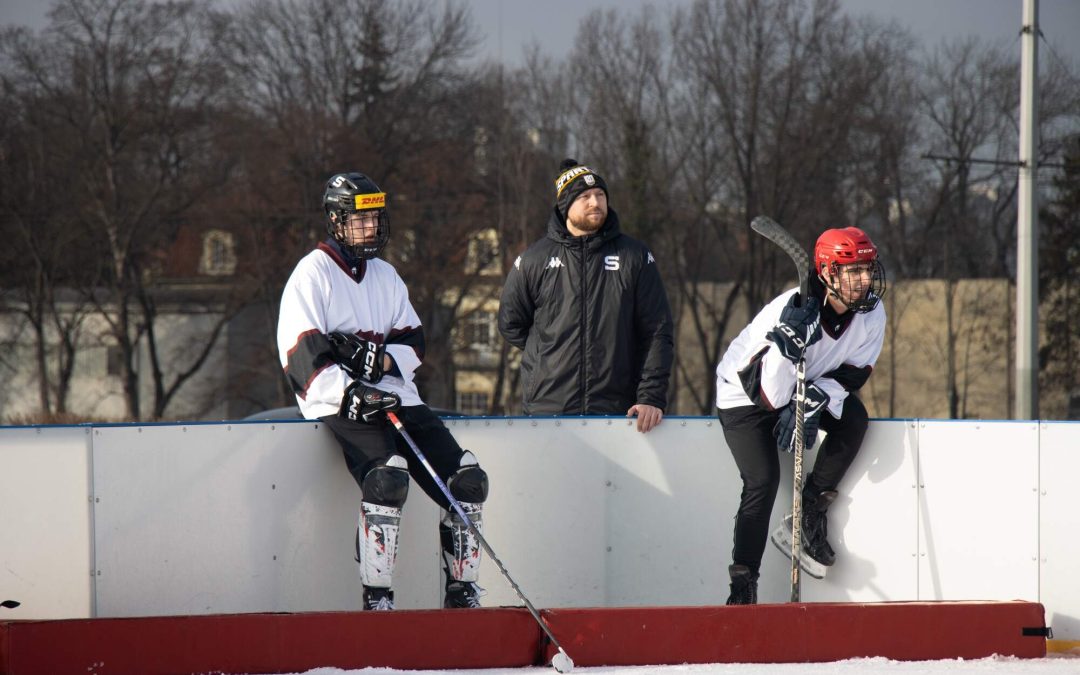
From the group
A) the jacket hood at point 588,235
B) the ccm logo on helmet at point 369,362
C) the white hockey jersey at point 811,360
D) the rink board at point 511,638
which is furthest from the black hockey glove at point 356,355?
the white hockey jersey at point 811,360

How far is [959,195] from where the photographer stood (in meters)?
33.3

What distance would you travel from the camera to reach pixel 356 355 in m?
4.06

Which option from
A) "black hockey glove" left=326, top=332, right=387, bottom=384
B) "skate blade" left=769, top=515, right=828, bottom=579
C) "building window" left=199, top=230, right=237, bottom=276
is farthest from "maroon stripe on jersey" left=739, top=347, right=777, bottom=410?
"building window" left=199, top=230, right=237, bottom=276

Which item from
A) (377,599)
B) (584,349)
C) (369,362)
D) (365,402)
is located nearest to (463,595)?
(377,599)

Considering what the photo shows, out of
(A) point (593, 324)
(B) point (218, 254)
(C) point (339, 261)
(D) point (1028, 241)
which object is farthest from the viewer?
(B) point (218, 254)

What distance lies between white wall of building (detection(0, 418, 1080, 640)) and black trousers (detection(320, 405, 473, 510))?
170 millimetres

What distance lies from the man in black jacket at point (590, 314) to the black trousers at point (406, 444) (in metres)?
0.63

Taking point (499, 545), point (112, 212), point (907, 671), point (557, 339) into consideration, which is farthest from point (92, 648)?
point (112, 212)

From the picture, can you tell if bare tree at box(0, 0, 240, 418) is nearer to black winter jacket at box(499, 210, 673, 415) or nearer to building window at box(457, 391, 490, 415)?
building window at box(457, 391, 490, 415)

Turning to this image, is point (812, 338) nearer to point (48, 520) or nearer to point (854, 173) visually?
point (48, 520)

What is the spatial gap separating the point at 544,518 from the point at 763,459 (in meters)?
0.81

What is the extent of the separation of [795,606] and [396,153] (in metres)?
31.1

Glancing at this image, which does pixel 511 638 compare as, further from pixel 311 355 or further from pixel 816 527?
pixel 816 527

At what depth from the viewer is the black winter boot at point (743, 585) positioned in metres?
4.25
